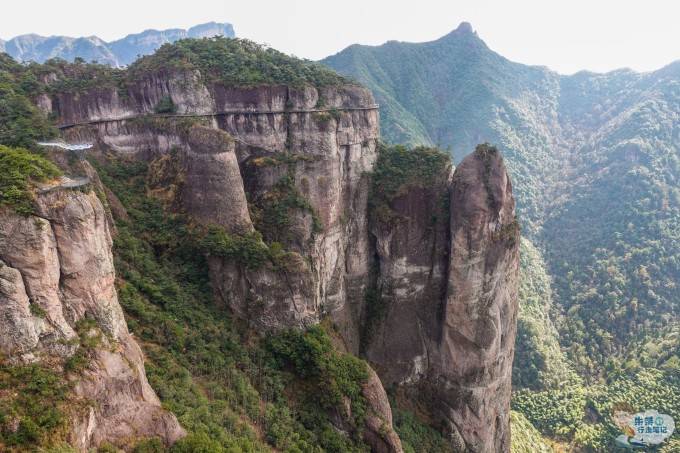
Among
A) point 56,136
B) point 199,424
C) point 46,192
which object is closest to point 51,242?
point 46,192

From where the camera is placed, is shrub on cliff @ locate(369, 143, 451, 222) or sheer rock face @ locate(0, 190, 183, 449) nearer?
sheer rock face @ locate(0, 190, 183, 449)

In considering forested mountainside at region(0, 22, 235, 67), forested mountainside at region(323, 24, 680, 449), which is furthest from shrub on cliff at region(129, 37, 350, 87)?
forested mountainside at region(0, 22, 235, 67)

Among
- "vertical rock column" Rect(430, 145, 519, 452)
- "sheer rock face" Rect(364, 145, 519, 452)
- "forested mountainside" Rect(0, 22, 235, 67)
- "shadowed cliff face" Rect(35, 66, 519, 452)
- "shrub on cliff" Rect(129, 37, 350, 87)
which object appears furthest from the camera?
"forested mountainside" Rect(0, 22, 235, 67)

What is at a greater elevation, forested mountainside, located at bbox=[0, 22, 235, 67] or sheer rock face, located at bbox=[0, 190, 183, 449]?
forested mountainside, located at bbox=[0, 22, 235, 67]

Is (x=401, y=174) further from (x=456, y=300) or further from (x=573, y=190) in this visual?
(x=573, y=190)

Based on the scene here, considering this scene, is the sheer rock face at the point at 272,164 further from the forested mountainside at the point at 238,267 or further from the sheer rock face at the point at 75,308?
the sheer rock face at the point at 75,308

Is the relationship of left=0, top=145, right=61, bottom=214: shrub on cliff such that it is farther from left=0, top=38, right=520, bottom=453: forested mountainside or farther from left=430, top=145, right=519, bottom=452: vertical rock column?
left=430, top=145, right=519, bottom=452: vertical rock column
